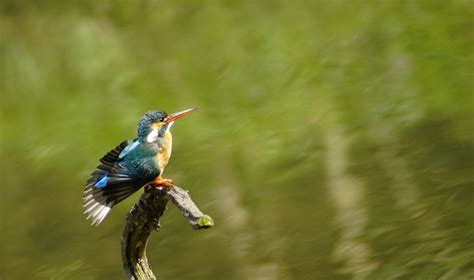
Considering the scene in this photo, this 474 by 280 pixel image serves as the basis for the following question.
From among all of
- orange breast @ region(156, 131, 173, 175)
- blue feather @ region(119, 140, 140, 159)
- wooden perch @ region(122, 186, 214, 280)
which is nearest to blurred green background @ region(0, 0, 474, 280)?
wooden perch @ region(122, 186, 214, 280)

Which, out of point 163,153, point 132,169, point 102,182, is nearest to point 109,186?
point 102,182

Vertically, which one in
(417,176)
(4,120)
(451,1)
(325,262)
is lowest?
(325,262)

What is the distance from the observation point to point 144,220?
7.55 meters

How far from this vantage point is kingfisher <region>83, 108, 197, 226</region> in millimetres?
7488

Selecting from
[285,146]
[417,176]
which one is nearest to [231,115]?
[285,146]

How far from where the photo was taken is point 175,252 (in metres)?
11.1

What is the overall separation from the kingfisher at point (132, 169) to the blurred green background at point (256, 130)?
2750 mm

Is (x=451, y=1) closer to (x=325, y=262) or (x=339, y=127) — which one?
(x=339, y=127)

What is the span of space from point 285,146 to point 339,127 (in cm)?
51

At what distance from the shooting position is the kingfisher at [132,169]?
295 inches

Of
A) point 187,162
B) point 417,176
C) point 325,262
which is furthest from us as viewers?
point 187,162

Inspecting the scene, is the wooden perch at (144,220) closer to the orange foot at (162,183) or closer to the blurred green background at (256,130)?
the orange foot at (162,183)

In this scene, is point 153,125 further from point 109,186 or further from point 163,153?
point 109,186

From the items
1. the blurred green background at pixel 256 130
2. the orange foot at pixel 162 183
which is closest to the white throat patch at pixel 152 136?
the orange foot at pixel 162 183
